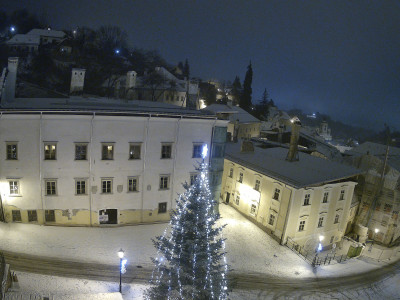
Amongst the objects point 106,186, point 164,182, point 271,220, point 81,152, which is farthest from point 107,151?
point 271,220

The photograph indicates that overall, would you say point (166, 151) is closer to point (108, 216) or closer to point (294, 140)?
point (108, 216)

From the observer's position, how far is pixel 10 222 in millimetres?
22641

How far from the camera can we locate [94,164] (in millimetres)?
23141

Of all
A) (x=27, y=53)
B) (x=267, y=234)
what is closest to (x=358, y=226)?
(x=267, y=234)

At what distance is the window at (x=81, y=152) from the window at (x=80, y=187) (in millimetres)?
1831

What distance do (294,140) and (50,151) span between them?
74.8 ft

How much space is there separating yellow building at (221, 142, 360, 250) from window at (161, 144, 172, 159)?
9.60m

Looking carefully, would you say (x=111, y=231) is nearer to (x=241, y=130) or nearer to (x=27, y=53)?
(x=241, y=130)

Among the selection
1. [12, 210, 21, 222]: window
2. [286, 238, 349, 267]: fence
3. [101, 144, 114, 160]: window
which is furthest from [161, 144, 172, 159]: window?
[286, 238, 349, 267]: fence

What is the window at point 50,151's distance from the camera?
21.9 meters

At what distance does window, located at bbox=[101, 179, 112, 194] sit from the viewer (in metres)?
23.7

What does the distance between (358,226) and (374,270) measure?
8680 millimetres

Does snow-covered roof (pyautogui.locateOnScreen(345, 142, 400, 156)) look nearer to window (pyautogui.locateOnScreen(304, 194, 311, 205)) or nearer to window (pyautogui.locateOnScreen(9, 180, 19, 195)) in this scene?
window (pyautogui.locateOnScreen(304, 194, 311, 205))

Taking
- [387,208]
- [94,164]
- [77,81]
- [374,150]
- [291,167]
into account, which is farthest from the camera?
[374,150]
